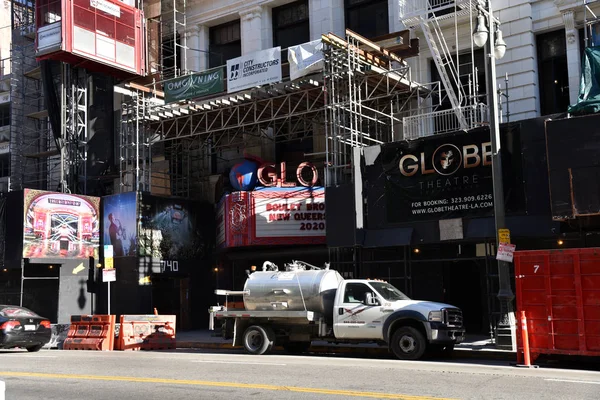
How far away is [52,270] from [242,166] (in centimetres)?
909

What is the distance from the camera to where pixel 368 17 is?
28547mm

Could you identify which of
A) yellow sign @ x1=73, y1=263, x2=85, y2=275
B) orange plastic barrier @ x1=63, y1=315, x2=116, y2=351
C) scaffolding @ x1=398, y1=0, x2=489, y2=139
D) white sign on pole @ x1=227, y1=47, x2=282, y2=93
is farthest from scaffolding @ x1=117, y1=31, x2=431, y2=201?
orange plastic barrier @ x1=63, y1=315, x2=116, y2=351

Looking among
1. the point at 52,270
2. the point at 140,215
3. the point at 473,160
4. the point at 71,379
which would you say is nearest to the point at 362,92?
the point at 473,160

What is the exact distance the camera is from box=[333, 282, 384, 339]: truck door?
56.0ft

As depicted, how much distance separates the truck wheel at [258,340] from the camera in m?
18.4

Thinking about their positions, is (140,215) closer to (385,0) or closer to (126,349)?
(126,349)

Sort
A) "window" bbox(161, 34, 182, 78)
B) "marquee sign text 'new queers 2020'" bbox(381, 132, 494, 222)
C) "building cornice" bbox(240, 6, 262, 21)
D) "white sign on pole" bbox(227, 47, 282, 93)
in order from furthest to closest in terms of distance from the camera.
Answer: "window" bbox(161, 34, 182, 78) < "building cornice" bbox(240, 6, 262, 21) < "white sign on pole" bbox(227, 47, 282, 93) < "marquee sign text 'new queers 2020'" bbox(381, 132, 494, 222)

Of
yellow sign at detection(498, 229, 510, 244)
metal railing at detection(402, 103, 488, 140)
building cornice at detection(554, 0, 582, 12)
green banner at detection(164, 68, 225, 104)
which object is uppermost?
building cornice at detection(554, 0, 582, 12)

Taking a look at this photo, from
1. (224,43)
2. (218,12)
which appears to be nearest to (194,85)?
(224,43)

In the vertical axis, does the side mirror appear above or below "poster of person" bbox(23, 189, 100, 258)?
below

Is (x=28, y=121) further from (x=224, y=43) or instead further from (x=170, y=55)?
(x=224, y=43)

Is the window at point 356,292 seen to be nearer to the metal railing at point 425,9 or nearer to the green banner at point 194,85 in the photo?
the metal railing at point 425,9

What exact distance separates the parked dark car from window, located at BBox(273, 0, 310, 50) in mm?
15346

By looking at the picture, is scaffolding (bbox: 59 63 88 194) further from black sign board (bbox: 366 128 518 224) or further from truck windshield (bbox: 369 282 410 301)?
truck windshield (bbox: 369 282 410 301)
